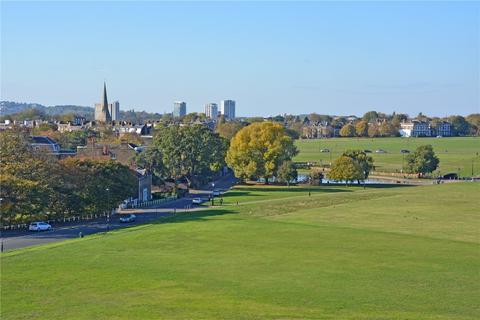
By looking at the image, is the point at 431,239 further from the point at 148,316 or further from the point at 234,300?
the point at 148,316

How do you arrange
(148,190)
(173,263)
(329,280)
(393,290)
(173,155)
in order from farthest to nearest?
(173,155)
(148,190)
(173,263)
(329,280)
(393,290)

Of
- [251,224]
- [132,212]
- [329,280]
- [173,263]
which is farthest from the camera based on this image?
[132,212]

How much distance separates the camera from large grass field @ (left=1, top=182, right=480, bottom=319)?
28266 millimetres

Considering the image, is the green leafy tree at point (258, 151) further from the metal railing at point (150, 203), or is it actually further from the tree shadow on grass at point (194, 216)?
the tree shadow on grass at point (194, 216)

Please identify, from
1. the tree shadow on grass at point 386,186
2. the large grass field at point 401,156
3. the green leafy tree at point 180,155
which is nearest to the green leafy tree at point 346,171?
the tree shadow on grass at point 386,186

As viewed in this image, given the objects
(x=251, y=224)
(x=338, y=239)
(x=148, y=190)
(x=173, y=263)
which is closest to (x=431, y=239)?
(x=338, y=239)

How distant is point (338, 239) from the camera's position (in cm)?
4762

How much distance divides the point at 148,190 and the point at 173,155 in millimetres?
11375

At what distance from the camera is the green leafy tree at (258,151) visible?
94.3 metres

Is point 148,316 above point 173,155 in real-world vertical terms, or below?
below

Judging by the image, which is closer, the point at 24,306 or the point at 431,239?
the point at 24,306

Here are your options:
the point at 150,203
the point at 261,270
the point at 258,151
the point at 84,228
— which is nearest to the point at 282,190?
the point at 258,151

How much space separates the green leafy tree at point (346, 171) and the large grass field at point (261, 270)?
33711mm

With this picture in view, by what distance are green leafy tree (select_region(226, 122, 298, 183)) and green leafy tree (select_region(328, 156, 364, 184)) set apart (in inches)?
269
